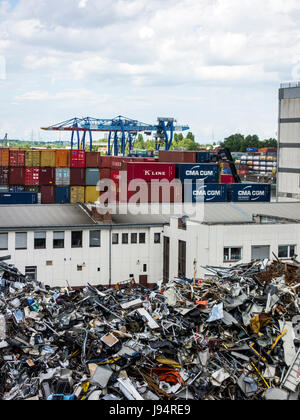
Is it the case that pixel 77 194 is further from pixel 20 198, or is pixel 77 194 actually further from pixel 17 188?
pixel 20 198

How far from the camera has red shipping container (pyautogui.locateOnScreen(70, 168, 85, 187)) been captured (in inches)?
2489

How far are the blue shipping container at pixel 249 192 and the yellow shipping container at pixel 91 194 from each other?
1528 centimetres

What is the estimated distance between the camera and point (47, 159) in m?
63.1

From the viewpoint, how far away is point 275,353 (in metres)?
19.5

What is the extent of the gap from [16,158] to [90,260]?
28.0m

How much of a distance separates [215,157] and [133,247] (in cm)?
3335

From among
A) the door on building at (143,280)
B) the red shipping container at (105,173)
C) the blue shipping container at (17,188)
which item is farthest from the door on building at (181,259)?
the blue shipping container at (17,188)

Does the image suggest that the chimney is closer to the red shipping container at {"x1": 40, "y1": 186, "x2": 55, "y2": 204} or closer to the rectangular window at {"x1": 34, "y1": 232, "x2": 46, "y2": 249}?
the rectangular window at {"x1": 34, "y1": 232, "x2": 46, "y2": 249}

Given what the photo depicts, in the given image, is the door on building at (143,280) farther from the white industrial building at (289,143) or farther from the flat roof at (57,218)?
the white industrial building at (289,143)

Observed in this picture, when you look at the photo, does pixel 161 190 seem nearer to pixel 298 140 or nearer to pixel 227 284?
pixel 298 140

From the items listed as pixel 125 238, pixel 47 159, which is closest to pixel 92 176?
pixel 47 159

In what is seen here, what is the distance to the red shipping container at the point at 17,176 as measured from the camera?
62156mm

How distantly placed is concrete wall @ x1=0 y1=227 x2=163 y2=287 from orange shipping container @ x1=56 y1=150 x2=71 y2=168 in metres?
25.8
